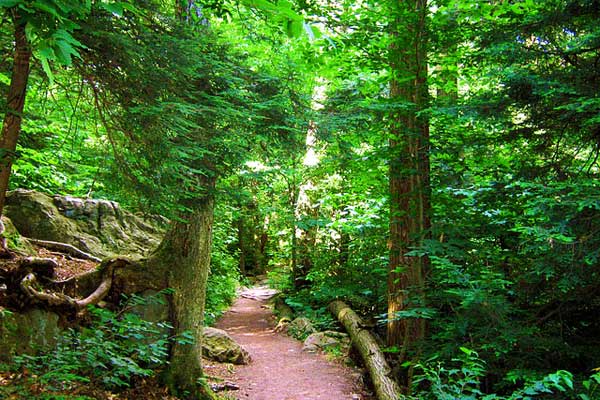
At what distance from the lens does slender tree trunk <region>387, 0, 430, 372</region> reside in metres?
5.31

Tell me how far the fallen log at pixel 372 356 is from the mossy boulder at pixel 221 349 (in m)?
2.40

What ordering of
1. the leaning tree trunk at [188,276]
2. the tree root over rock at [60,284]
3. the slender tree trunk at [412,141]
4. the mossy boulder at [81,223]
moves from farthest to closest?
the mossy boulder at [81,223] < the leaning tree trunk at [188,276] < the slender tree trunk at [412,141] < the tree root over rock at [60,284]

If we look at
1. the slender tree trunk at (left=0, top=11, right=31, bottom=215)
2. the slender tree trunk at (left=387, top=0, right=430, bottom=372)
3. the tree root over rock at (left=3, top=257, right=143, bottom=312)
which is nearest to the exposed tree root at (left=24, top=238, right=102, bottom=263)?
the tree root over rock at (left=3, top=257, right=143, bottom=312)

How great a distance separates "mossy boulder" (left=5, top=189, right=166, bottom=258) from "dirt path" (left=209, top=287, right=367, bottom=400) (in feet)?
10.8

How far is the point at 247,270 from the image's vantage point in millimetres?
24406

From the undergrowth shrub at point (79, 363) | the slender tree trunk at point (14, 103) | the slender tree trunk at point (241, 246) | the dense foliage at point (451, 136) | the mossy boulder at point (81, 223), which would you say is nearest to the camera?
the slender tree trunk at point (14, 103)

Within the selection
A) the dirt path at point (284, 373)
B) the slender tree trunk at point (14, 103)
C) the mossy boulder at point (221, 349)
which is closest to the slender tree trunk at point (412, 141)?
the dirt path at point (284, 373)

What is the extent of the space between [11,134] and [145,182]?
1235 millimetres

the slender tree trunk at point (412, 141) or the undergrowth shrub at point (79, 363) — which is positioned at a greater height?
the slender tree trunk at point (412, 141)

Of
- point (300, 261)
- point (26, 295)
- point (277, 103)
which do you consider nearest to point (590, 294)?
point (277, 103)

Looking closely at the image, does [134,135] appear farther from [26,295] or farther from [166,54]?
[26,295]

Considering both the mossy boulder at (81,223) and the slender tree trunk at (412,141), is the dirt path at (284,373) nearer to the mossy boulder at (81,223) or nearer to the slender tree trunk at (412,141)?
the slender tree trunk at (412,141)

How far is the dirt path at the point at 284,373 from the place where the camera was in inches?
Result: 273

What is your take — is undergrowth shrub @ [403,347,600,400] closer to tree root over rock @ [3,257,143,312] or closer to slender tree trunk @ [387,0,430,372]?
slender tree trunk @ [387,0,430,372]
